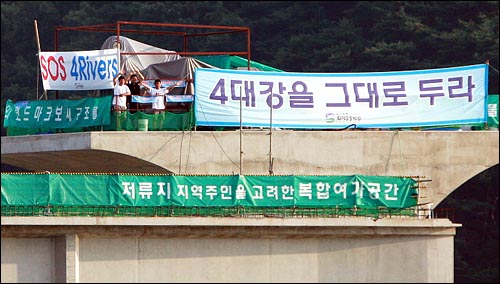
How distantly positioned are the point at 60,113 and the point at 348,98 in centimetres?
769

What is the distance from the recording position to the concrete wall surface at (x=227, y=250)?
33031mm

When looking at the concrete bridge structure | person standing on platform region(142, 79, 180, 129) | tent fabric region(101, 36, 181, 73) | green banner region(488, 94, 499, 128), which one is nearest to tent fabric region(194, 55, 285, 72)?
tent fabric region(101, 36, 181, 73)

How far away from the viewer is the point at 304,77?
3766 centimetres

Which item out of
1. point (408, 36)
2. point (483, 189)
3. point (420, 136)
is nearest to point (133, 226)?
point (420, 136)

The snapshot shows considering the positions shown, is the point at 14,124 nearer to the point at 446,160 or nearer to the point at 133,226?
the point at 133,226

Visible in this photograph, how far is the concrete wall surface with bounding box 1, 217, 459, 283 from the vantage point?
33.0 meters

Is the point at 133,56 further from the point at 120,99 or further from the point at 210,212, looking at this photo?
the point at 210,212

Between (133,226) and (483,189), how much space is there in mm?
40095

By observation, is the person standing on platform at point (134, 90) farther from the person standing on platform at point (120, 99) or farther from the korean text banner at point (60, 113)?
the korean text banner at point (60, 113)

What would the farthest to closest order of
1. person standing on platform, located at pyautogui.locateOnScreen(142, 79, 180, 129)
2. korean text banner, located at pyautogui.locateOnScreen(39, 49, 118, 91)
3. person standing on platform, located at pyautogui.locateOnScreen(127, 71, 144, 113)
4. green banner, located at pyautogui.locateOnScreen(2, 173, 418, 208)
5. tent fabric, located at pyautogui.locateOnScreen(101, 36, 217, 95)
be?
tent fabric, located at pyautogui.locateOnScreen(101, 36, 217, 95), korean text banner, located at pyautogui.locateOnScreen(39, 49, 118, 91), person standing on platform, located at pyautogui.locateOnScreen(127, 71, 144, 113), person standing on platform, located at pyautogui.locateOnScreen(142, 79, 180, 129), green banner, located at pyautogui.locateOnScreen(2, 173, 418, 208)

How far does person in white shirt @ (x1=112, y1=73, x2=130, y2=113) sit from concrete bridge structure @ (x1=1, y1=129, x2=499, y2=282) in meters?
1.36

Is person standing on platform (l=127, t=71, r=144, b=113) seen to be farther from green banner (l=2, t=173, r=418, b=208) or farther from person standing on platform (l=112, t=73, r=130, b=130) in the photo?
green banner (l=2, t=173, r=418, b=208)

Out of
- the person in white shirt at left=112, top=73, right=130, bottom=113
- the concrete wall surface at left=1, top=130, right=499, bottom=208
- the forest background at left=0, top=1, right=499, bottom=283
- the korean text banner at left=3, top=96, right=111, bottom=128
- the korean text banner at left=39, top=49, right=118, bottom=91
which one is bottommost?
the concrete wall surface at left=1, top=130, right=499, bottom=208

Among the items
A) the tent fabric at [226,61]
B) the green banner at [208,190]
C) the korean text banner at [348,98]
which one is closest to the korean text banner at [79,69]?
the korean text banner at [348,98]
